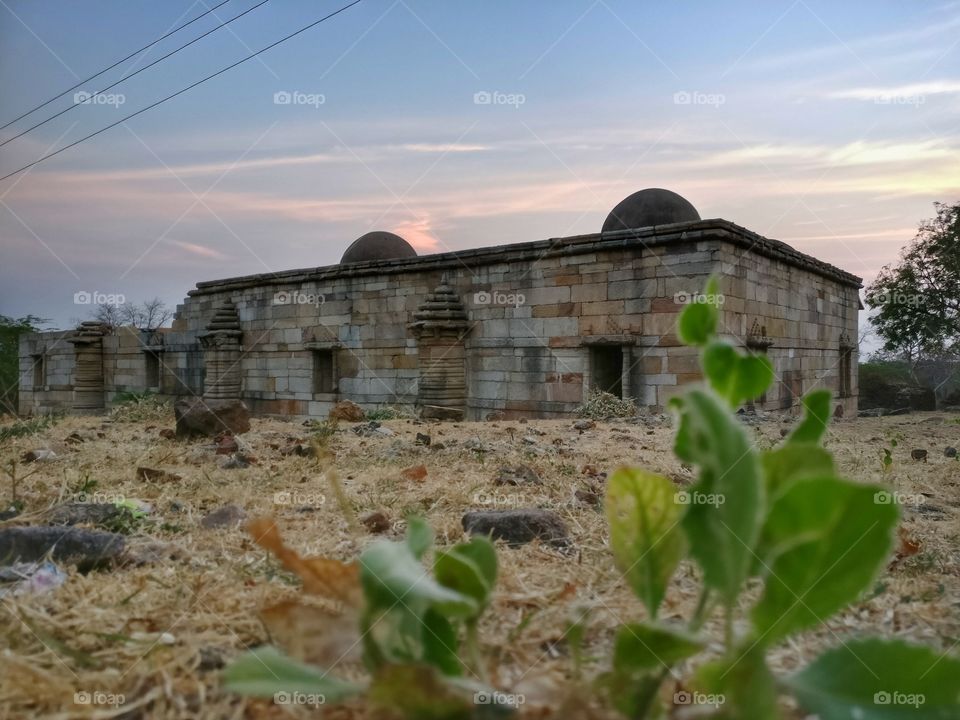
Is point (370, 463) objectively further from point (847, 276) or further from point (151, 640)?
→ point (847, 276)

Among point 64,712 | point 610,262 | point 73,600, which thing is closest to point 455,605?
point 64,712

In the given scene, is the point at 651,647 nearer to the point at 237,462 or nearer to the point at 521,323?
the point at 237,462

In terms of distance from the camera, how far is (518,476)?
152 inches

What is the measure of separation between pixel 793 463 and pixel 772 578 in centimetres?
19

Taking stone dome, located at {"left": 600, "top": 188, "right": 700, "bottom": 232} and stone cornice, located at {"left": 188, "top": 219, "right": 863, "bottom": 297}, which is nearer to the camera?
stone cornice, located at {"left": 188, "top": 219, "right": 863, "bottom": 297}

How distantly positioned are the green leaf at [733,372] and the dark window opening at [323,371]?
13733 millimetres

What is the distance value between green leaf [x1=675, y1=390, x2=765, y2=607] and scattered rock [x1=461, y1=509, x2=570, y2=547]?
147 cm

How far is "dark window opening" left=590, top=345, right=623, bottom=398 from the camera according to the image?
1044cm

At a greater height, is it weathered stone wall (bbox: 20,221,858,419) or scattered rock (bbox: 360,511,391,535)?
weathered stone wall (bbox: 20,221,858,419)

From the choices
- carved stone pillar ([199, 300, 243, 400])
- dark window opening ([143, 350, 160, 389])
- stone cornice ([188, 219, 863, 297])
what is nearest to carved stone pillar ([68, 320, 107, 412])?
dark window opening ([143, 350, 160, 389])

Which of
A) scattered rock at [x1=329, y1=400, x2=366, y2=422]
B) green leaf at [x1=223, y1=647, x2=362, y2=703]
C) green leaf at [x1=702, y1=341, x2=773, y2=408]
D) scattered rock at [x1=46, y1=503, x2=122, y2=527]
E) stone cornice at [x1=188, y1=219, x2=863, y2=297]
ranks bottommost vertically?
scattered rock at [x1=329, y1=400, x2=366, y2=422]

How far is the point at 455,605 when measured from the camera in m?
0.95

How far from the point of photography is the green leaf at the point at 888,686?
2.89 ft

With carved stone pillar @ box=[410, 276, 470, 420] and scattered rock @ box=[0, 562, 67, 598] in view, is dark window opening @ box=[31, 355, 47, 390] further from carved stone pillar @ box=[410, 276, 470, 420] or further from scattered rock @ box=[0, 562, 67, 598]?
scattered rock @ box=[0, 562, 67, 598]
